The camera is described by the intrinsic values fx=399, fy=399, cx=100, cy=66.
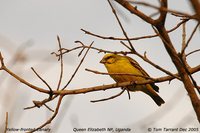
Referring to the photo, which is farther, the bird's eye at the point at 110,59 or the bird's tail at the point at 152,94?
the bird's tail at the point at 152,94

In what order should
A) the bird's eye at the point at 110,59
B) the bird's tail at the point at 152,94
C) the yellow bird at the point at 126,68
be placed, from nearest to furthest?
the yellow bird at the point at 126,68, the bird's eye at the point at 110,59, the bird's tail at the point at 152,94

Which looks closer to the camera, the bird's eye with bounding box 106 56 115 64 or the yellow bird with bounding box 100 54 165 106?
the yellow bird with bounding box 100 54 165 106

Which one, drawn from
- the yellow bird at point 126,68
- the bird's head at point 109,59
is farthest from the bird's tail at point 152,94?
the bird's head at point 109,59

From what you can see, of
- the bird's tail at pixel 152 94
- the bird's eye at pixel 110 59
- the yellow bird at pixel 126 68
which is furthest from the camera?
the bird's tail at pixel 152 94

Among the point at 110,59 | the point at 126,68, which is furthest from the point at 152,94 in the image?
the point at 110,59

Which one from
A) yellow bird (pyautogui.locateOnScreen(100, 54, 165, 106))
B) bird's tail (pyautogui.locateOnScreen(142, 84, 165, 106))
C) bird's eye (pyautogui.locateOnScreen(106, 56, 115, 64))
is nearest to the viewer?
yellow bird (pyautogui.locateOnScreen(100, 54, 165, 106))

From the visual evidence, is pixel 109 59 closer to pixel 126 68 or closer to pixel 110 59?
pixel 110 59

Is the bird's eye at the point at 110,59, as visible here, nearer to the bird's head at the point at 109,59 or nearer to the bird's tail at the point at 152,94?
the bird's head at the point at 109,59

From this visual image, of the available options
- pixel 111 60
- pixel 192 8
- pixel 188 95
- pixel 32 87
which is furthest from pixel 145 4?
pixel 111 60

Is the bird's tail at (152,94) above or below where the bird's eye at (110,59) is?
below

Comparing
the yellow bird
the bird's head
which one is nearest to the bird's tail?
the yellow bird

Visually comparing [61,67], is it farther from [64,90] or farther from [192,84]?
[192,84]

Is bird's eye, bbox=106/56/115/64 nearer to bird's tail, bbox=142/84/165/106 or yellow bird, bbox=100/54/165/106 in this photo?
yellow bird, bbox=100/54/165/106

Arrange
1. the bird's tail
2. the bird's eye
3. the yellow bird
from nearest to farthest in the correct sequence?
1. the yellow bird
2. the bird's eye
3. the bird's tail
